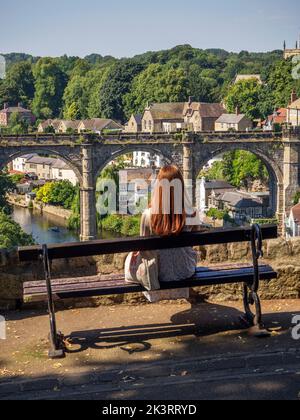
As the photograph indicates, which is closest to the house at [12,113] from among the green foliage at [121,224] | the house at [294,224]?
the green foliage at [121,224]

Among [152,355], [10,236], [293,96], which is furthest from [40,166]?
[152,355]

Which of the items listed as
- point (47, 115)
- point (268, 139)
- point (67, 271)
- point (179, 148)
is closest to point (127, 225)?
point (179, 148)

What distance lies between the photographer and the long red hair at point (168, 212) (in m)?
4.88

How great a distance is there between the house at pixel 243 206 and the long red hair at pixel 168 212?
34663mm

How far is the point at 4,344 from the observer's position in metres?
5.13

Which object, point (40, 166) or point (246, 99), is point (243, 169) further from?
point (40, 166)

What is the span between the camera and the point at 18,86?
299 feet

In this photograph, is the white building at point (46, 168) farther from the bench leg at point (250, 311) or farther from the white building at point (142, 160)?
the bench leg at point (250, 311)

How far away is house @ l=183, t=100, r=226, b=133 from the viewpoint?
6103 cm

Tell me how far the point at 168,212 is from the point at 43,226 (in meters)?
39.3

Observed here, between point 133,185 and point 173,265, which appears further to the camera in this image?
point 133,185

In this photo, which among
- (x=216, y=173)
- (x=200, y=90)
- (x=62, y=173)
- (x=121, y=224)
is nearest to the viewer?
(x=121, y=224)

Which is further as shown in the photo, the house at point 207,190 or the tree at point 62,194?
the tree at point 62,194

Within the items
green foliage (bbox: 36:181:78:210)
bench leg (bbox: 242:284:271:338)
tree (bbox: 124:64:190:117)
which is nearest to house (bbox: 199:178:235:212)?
green foliage (bbox: 36:181:78:210)
